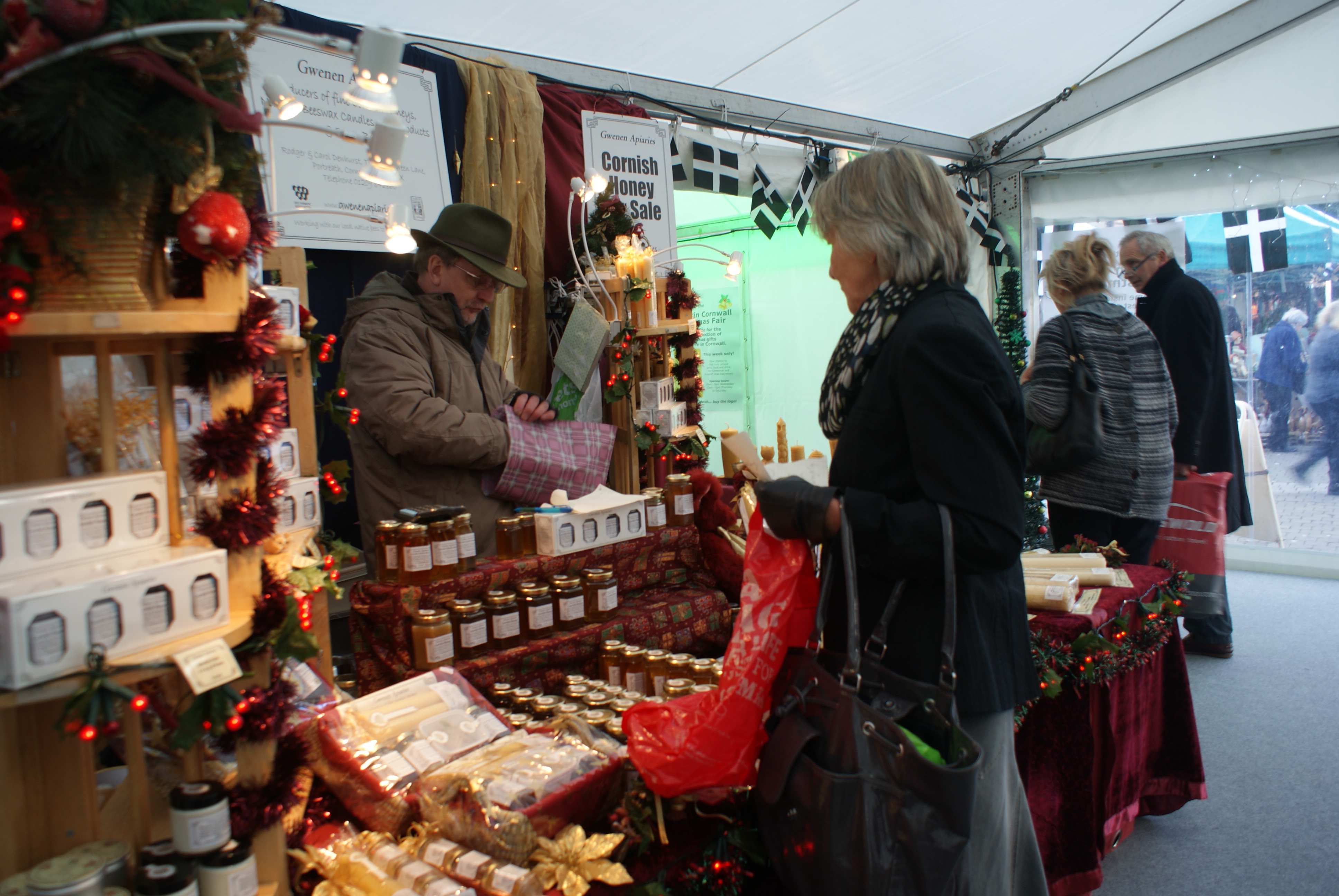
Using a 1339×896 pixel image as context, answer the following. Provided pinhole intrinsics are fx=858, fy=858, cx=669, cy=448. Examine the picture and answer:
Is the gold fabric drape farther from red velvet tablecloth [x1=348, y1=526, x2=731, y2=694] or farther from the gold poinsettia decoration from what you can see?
the gold poinsettia decoration

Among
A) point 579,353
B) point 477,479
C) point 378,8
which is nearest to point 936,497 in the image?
point 477,479

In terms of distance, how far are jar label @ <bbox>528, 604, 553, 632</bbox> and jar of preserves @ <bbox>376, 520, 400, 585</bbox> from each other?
0.34m

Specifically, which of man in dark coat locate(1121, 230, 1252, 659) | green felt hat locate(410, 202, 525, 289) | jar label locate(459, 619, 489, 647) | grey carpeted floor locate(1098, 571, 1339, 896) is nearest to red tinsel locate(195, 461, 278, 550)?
jar label locate(459, 619, 489, 647)

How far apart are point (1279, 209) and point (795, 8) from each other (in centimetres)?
416

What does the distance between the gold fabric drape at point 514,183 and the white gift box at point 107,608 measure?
275 cm

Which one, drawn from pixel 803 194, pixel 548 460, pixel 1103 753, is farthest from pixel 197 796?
pixel 803 194

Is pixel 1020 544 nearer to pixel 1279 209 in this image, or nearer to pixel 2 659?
pixel 2 659

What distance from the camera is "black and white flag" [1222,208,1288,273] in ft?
19.6

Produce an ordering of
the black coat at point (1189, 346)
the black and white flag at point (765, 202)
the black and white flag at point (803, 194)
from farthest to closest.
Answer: the black and white flag at point (803, 194), the black and white flag at point (765, 202), the black coat at point (1189, 346)

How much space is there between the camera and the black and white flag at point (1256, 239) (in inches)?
236

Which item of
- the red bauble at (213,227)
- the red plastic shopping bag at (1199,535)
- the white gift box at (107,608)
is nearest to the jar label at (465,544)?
the white gift box at (107,608)

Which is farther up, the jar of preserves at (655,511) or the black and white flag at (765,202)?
the black and white flag at (765,202)

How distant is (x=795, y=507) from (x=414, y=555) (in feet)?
3.37

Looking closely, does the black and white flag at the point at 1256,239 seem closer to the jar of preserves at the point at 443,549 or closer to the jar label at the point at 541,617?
the jar label at the point at 541,617
